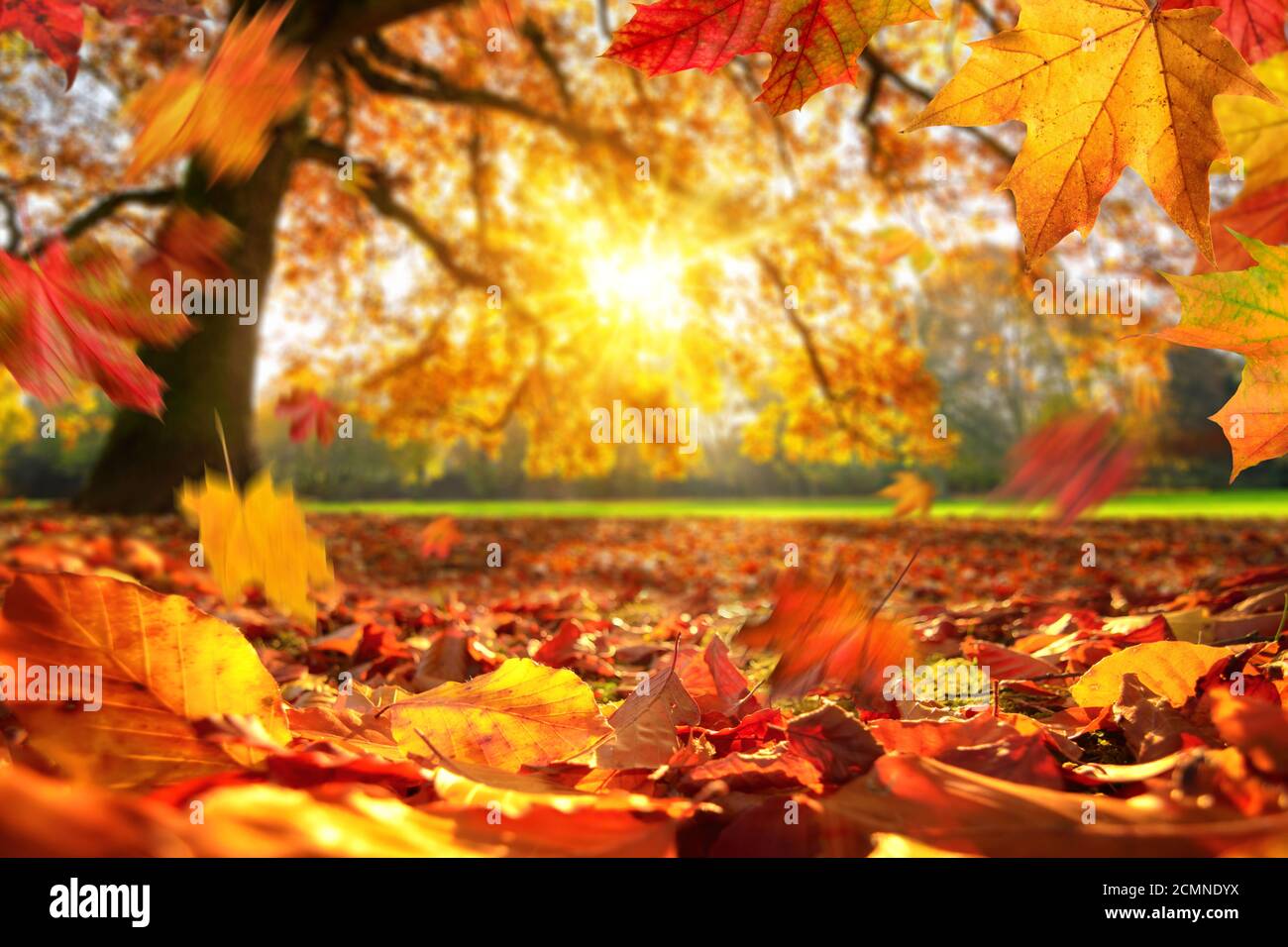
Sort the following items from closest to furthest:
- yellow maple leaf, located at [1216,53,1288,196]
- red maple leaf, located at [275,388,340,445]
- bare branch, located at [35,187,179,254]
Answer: yellow maple leaf, located at [1216,53,1288,196], red maple leaf, located at [275,388,340,445], bare branch, located at [35,187,179,254]

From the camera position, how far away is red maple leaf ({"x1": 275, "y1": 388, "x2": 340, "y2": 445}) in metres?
3.48

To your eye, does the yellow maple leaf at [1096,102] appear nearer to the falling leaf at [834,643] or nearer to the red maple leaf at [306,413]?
the falling leaf at [834,643]

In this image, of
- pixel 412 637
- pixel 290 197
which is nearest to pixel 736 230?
pixel 290 197

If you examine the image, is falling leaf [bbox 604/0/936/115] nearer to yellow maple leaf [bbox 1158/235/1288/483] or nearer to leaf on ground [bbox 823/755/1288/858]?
yellow maple leaf [bbox 1158/235/1288/483]

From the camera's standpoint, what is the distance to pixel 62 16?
31.2 inches

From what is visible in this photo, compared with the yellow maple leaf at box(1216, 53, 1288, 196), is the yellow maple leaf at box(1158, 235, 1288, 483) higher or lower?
lower

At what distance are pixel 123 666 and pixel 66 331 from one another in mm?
281

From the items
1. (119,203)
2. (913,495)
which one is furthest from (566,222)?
(913,495)

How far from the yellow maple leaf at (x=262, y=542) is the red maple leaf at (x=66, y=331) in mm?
395

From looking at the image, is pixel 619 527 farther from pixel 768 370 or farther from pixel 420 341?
pixel 420 341

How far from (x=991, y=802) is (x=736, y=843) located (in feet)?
0.45

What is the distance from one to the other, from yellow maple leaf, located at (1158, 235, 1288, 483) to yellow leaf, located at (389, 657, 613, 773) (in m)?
0.51

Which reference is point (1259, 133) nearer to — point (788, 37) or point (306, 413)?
point (788, 37)

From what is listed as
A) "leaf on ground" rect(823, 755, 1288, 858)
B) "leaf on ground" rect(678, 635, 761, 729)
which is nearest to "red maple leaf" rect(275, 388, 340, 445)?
"leaf on ground" rect(678, 635, 761, 729)
